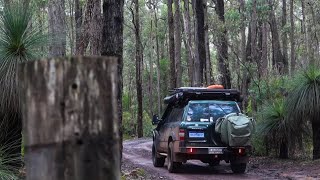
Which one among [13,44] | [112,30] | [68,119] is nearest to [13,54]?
[13,44]

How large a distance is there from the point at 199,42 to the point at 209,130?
511 inches

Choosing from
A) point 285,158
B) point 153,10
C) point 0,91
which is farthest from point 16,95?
point 153,10

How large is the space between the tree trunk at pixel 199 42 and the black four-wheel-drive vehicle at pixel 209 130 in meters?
11.7

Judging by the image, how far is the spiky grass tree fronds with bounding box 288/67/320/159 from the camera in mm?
13391

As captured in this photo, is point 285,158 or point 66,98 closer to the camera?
point 66,98

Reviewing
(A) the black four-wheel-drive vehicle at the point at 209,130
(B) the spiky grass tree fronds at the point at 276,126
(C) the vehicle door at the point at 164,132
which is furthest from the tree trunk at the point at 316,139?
(C) the vehicle door at the point at 164,132

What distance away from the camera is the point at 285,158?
595 inches

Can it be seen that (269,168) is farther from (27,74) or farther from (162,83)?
(162,83)

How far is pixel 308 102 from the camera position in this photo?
1348cm

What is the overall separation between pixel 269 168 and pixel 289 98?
2.12m

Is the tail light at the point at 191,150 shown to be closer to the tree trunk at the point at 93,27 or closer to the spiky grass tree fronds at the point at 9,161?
the tree trunk at the point at 93,27

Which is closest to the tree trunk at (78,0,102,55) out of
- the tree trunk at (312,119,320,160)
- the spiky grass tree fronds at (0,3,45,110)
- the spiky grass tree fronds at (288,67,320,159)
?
the spiky grass tree fronds at (0,3,45,110)

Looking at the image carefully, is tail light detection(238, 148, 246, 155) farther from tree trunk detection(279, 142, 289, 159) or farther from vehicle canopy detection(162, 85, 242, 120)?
tree trunk detection(279, 142, 289, 159)

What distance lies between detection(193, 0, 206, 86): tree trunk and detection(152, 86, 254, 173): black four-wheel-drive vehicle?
1168 cm
